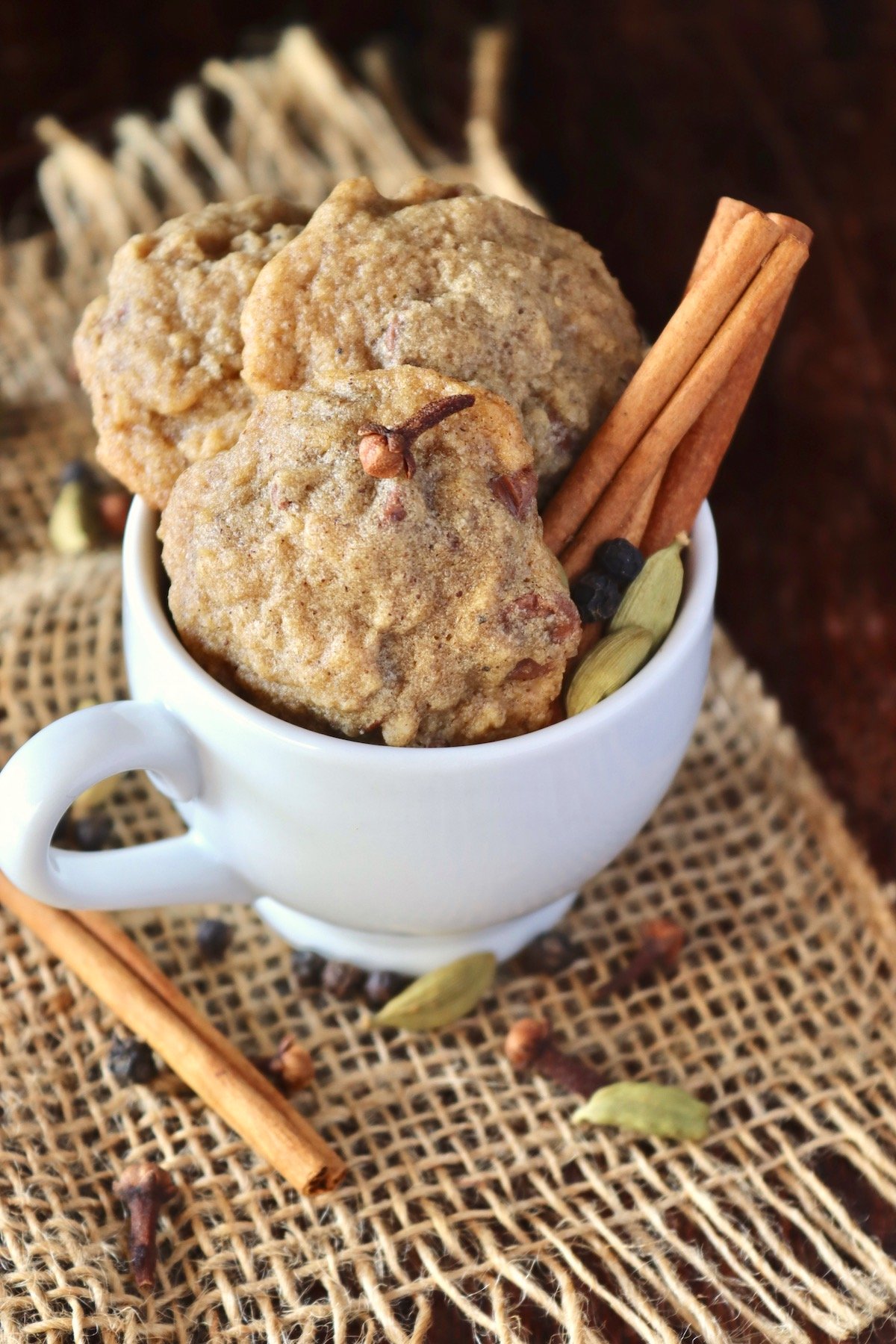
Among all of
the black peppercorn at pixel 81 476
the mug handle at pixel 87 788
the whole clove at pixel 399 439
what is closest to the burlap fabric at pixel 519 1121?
the black peppercorn at pixel 81 476

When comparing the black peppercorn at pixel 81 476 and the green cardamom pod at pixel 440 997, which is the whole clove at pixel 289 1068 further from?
the black peppercorn at pixel 81 476

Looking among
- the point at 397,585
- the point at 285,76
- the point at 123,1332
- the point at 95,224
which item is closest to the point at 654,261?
the point at 285,76

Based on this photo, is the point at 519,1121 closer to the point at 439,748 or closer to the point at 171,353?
the point at 439,748

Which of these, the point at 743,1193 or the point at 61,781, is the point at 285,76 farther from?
the point at 743,1193

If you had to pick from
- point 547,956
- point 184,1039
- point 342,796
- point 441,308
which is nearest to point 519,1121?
point 547,956

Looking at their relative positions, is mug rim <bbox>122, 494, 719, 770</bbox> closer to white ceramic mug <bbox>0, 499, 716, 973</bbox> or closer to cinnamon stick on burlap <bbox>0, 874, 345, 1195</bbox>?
white ceramic mug <bbox>0, 499, 716, 973</bbox>

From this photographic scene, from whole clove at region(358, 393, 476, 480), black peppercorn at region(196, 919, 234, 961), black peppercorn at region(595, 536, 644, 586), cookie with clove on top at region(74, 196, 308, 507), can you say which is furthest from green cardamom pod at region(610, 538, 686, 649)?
black peppercorn at region(196, 919, 234, 961)
